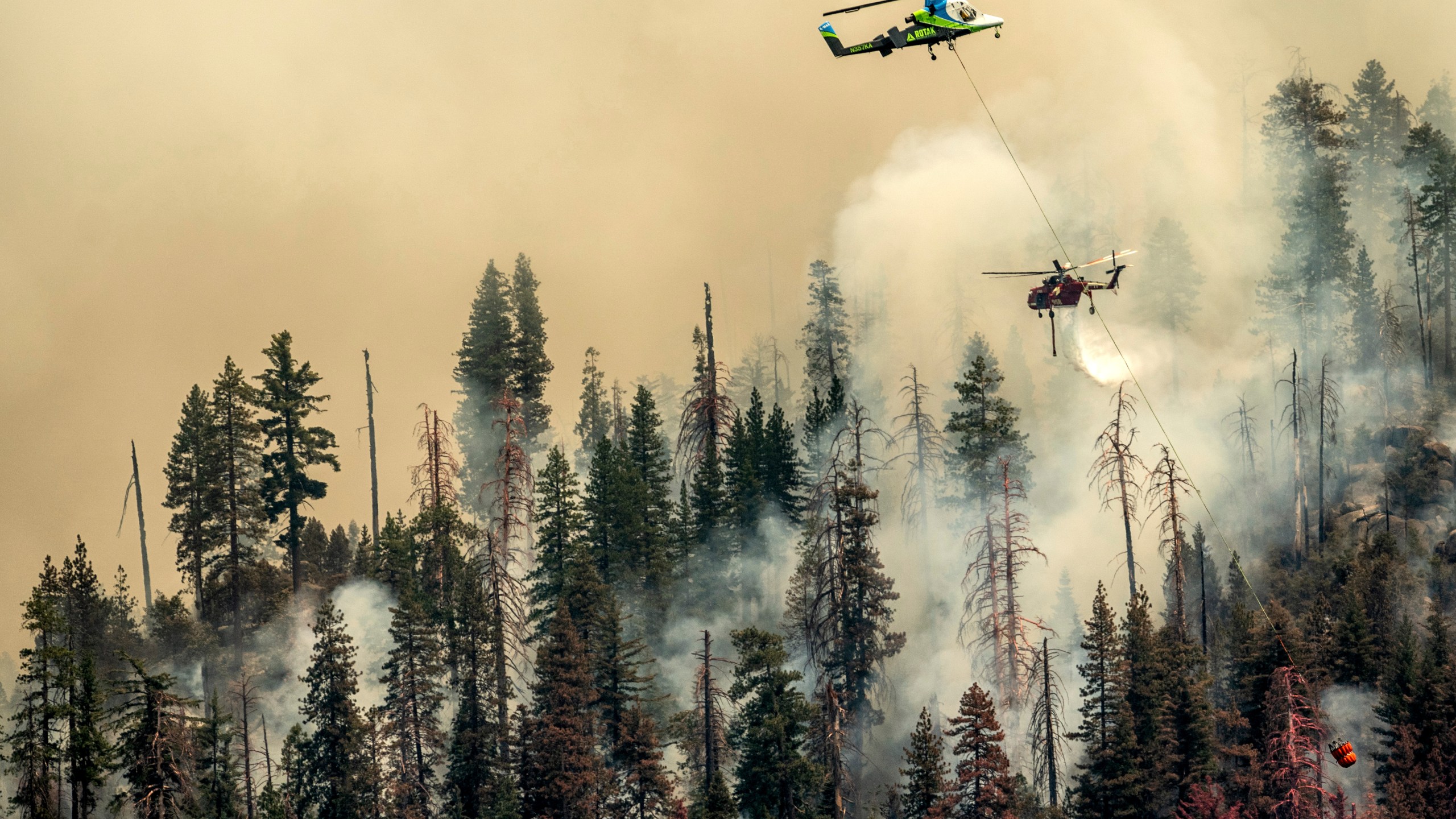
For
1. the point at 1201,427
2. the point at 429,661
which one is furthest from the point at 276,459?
the point at 1201,427

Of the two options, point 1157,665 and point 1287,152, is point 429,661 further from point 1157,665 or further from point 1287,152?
point 1287,152

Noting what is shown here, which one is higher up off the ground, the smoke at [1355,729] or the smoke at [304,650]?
the smoke at [304,650]

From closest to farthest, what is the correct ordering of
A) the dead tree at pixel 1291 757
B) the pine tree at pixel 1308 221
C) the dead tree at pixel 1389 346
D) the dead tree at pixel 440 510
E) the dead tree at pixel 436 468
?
the dead tree at pixel 1291 757 < the dead tree at pixel 440 510 < the dead tree at pixel 436 468 < the dead tree at pixel 1389 346 < the pine tree at pixel 1308 221

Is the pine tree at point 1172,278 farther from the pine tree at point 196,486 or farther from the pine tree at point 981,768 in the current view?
the pine tree at point 196,486

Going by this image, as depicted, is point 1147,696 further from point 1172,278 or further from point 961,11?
point 1172,278

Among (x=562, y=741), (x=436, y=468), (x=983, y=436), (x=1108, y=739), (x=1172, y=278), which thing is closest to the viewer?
(x=1108, y=739)

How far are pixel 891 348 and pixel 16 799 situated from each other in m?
87.5

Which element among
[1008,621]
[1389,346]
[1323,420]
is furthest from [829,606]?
[1389,346]

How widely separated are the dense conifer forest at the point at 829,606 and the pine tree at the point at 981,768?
0.19m

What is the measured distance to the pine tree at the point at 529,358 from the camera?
4040 inches

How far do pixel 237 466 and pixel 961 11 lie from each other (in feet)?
160

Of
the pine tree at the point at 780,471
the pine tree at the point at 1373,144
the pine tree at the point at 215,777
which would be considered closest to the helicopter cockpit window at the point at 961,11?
the pine tree at the point at 780,471

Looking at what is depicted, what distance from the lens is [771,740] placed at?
65.9 m

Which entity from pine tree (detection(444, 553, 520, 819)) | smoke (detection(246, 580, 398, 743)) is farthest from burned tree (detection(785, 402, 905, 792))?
smoke (detection(246, 580, 398, 743))
